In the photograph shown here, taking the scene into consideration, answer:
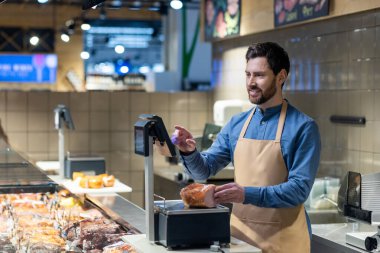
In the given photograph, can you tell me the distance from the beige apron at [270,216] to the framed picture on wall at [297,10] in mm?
2670

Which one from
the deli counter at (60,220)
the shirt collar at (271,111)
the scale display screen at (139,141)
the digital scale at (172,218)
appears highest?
the shirt collar at (271,111)

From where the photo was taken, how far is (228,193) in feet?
9.63

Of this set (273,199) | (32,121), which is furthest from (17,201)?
(32,121)

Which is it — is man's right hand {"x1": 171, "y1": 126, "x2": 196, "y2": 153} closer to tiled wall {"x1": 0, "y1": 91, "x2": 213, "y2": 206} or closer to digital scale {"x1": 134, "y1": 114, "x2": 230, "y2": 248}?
digital scale {"x1": 134, "y1": 114, "x2": 230, "y2": 248}

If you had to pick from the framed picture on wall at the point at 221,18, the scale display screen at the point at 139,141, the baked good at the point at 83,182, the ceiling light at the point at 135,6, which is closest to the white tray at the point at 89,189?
the baked good at the point at 83,182

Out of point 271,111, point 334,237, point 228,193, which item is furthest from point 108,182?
point 228,193

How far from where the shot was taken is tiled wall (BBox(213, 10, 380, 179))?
214 inches

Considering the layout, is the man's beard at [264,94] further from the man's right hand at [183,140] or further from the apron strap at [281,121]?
the man's right hand at [183,140]

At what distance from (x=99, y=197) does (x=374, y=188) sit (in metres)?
2.00

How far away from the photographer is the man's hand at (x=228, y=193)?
9.51 feet

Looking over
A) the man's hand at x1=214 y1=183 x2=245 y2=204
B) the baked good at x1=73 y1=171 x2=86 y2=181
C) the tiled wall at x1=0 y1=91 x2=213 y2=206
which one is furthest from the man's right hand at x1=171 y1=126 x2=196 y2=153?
the tiled wall at x1=0 y1=91 x2=213 y2=206

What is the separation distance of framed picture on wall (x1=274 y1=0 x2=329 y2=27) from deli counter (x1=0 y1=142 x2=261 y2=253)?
2.20 metres

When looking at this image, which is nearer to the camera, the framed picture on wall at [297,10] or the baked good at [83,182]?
the baked good at [83,182]

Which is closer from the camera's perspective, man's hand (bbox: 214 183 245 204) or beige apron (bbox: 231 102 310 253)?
man's hand (bbox: 214 183 245 204)
